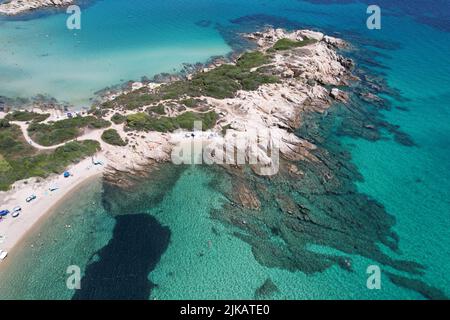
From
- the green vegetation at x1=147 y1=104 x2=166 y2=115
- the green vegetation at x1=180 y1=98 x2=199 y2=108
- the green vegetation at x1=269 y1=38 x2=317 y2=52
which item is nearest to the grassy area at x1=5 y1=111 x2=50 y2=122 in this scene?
the green vegetation at x1=147 y1=104 x2=166 y2=115

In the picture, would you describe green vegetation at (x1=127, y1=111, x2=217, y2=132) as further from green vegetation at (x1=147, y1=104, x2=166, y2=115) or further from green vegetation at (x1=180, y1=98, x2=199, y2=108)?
green vegetation at (x1=180, y1=98, x2=199, y2=108)

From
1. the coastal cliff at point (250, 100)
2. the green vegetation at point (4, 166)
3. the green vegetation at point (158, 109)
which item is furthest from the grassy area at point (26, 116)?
the green vegetation at point (158, 109)

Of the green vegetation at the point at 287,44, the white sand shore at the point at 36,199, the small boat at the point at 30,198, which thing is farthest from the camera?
the green vegetation at the point at 287,44

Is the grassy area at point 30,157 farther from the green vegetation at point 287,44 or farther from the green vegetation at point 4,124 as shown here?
the green vegetation at point 287,44

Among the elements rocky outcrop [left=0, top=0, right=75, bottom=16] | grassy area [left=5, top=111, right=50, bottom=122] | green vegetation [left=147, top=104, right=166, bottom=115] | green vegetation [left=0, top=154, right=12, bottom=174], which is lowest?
green vegetation [left=0, top=154, right=12, bottom=174]

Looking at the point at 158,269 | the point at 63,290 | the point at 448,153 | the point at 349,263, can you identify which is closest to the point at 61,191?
the point at 63,290

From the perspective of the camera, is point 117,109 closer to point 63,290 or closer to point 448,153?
point 63,290

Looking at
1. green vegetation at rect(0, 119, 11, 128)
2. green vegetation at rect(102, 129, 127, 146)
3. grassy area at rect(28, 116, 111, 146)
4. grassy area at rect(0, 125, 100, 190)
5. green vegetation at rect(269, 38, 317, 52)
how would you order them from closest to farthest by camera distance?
grassy area at rect(0, 125, 100, 190)
green vegetation at rect(102, 129, 127, 146)
grassy area at rect(28, 116, 111, 146)
green vegetation at rect(0, 119, 11, 128)
green vegetation at rect(269, 38, 317, 52)

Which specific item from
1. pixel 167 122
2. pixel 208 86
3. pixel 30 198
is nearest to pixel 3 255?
pixel 30 198
